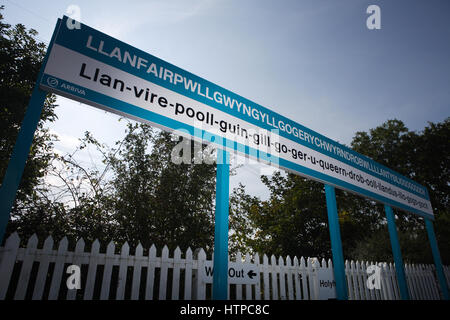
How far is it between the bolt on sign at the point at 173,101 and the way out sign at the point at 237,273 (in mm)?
1868

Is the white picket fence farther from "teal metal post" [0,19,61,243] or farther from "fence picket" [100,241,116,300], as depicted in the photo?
"teal metal post" [0,19,61,243]

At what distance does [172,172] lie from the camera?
8.47 m

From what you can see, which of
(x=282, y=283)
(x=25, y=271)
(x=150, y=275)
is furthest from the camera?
(x=282, y=283)

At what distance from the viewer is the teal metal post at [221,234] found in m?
2.94

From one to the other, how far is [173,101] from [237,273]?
298cm

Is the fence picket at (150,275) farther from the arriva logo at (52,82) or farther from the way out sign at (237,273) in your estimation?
the arriva logo at (52,82)

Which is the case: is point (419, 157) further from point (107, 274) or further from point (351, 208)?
point (107, 274)

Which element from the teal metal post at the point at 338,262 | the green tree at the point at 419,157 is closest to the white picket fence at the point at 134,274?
the teal metal post at the point at 338,262

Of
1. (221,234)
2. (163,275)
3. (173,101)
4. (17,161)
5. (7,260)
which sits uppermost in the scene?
(173,101)

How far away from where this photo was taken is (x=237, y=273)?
4199 millimetres

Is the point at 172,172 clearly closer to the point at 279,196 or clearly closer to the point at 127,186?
the point at 127,186

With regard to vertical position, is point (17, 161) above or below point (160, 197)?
below

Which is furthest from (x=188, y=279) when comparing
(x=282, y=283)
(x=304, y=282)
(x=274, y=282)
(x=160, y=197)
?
(x=160, y=197)
